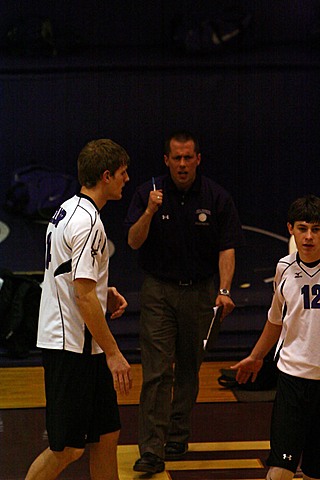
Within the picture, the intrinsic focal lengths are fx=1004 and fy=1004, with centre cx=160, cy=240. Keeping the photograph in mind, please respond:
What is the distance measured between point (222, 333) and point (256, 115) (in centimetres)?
354

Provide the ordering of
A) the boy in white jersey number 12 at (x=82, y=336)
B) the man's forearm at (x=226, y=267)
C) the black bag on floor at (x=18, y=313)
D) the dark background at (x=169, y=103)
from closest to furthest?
the boy in white jersey number 12 at (x=82, y=336) → the man's forearm at (x=226, y=267) → the black bag on floor at (x=18, y=313) → the dark background at (x=169, y=103)

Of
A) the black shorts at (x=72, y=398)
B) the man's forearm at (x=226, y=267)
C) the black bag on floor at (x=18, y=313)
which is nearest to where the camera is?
the black shorts at (x=72, y=398)

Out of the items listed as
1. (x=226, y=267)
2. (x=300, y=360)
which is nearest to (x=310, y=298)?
(x=300, y=360)

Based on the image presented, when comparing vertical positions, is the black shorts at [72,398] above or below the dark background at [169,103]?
below

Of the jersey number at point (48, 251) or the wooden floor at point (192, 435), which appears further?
the wooden floor at point (192, 435)

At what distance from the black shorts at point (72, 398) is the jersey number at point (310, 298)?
0.94 meters

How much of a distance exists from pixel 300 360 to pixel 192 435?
2.12 m

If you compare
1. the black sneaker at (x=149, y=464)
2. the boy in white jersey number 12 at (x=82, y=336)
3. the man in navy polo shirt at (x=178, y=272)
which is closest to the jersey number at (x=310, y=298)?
the boy in white jersey number 12 at (x=82, y=336)

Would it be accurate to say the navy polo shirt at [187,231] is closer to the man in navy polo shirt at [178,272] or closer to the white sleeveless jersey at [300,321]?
the man in navy polo shirt at [178,272]

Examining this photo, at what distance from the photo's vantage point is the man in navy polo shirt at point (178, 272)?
19.1 feet

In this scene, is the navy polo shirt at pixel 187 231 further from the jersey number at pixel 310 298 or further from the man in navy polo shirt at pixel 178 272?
the jersey number at pixel 310 298

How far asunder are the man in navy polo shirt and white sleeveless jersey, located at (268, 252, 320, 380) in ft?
4.30

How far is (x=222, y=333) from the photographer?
28.8ft

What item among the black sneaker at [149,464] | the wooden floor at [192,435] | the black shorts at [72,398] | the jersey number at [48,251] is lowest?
the wooden floor at [192,435]
